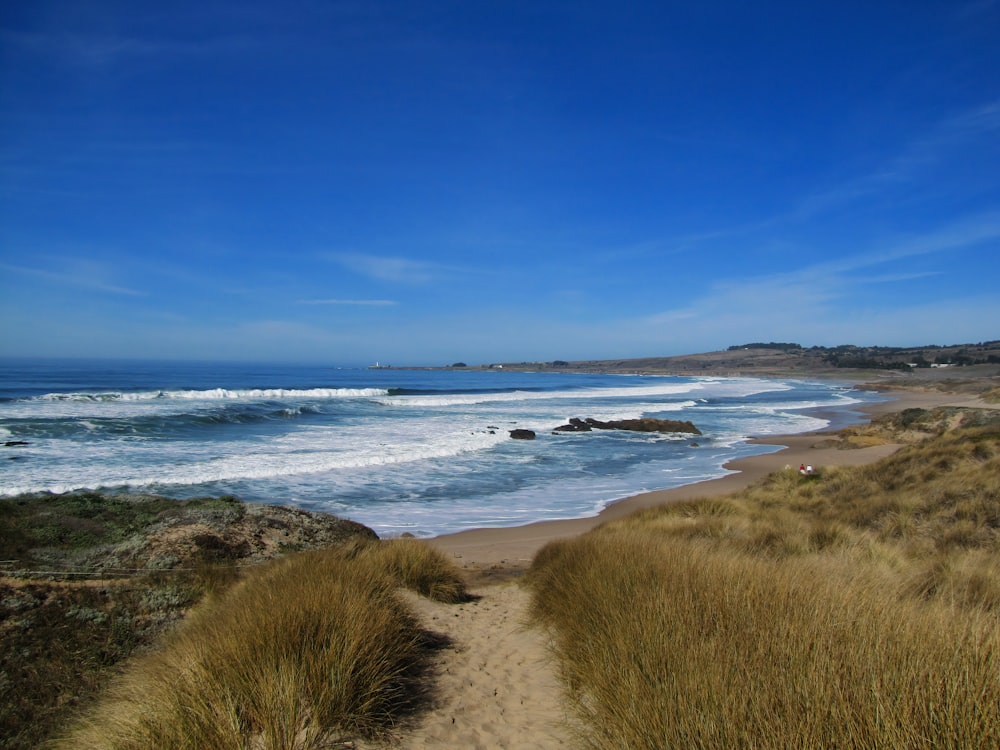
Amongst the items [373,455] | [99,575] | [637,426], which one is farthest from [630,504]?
[637,426]

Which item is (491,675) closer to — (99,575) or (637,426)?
(99,575)

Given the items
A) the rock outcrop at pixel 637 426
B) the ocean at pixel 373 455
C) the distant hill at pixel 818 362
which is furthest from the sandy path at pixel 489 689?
the distant hill at pixel 818 362

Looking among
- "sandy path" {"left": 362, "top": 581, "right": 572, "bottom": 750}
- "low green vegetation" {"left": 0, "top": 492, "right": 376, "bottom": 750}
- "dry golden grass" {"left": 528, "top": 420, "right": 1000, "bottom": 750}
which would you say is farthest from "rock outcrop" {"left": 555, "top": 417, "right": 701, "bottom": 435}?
"sandy path" {"left": 362, "top": 581, "right": 572, "bottom": 750}

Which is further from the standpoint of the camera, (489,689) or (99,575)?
(99,575)

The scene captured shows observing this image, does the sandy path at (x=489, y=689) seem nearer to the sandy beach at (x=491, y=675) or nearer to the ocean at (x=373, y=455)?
the sandy beach at (x=491, y=675)

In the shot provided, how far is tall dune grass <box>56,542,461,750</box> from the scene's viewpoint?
9.29 ft

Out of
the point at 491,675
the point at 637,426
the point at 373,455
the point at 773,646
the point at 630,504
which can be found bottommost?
the point at 630,504

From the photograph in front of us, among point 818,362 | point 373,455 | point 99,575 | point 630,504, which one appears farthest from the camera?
point 818,362

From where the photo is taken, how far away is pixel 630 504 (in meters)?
14.9

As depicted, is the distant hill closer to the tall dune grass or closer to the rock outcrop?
the rock outcrop

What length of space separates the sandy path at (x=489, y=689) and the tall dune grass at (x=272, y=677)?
0.24 metres

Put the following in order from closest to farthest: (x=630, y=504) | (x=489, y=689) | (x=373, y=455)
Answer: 1. (x=489, y=689)
2. (x=630, y=504)
3. (x=373, y=455)

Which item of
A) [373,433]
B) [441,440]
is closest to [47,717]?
[441,440]

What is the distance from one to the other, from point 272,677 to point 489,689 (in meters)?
1.78
